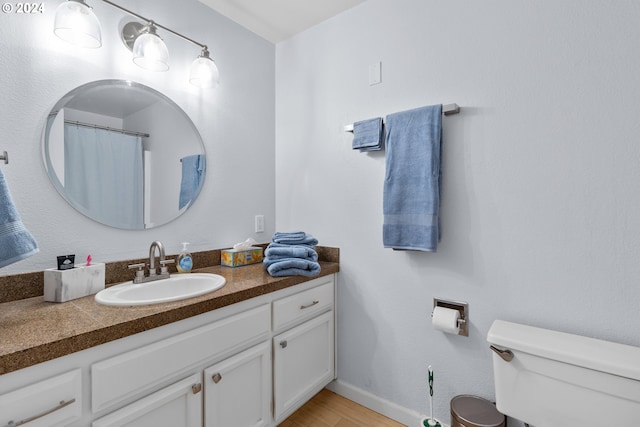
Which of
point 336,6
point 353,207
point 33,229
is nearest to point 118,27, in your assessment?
point 33,229

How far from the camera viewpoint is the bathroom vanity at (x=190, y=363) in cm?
81

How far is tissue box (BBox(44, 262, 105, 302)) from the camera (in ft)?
3.67

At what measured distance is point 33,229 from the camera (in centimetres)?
120

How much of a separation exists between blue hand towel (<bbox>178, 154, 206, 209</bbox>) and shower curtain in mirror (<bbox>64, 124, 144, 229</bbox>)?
0.21 metres

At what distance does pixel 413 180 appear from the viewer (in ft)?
4.86

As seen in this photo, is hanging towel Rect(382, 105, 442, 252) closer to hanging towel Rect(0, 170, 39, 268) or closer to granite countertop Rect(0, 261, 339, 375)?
granite countertop Rect(0, 261, 339, 375)

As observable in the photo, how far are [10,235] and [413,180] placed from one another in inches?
60.3

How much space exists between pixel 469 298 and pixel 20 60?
7.05 ft

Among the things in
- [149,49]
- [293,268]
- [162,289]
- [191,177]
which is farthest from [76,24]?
[293,268]

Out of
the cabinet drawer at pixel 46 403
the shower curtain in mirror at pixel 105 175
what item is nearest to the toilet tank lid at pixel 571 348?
the cabinet drawer at pixel 46 403

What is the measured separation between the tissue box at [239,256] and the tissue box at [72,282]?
65 cm

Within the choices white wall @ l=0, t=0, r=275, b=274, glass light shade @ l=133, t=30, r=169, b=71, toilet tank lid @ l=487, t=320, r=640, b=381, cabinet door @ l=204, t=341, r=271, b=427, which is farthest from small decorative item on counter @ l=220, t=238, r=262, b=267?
toilet tank lid @ l=487, t=320, r=640, b=381

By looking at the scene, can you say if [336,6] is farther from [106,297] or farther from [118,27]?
[106,297]

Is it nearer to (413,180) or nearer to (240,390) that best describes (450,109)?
(413,180)
